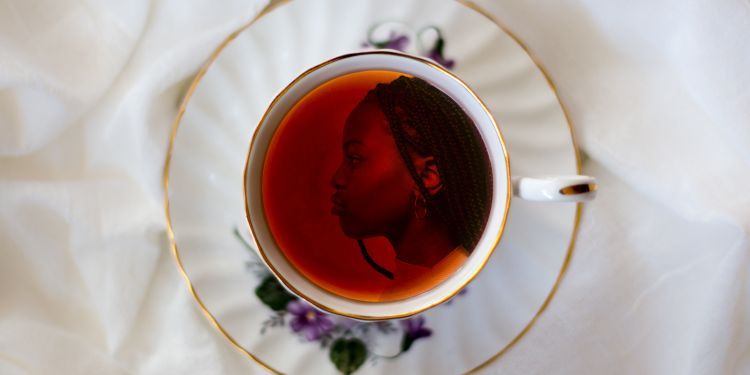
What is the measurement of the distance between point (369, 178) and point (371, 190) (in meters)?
0.01

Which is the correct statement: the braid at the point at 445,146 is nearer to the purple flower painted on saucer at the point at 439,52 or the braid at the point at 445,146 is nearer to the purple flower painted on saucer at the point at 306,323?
the purple flower painted on saucer at the point at 439,52

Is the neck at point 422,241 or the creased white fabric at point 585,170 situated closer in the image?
the neck at point 422,241

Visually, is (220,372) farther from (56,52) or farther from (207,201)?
(56,52)

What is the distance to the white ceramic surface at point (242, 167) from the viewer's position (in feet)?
2.55

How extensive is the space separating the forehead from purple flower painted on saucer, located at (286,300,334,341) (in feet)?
0.73

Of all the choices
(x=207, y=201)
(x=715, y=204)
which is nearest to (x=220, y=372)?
(x=207, y=201)

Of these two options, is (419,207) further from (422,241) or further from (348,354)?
(348,354)

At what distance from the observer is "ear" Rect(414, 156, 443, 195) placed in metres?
0.72

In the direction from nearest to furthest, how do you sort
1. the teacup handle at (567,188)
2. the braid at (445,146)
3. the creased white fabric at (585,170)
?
the teacup handle at (567,188) < the braid at (445,146) < the creased white fabric at (585,170)

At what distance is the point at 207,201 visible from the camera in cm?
78

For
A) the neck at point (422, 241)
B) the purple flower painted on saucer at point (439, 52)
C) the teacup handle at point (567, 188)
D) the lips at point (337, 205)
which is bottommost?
the lips at point (337, 205)

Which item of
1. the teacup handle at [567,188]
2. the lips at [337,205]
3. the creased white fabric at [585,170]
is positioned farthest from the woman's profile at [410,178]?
the creased white fabric at [585,170]

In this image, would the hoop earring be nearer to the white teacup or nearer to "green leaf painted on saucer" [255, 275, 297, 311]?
the white teacup

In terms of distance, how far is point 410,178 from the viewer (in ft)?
2.37
